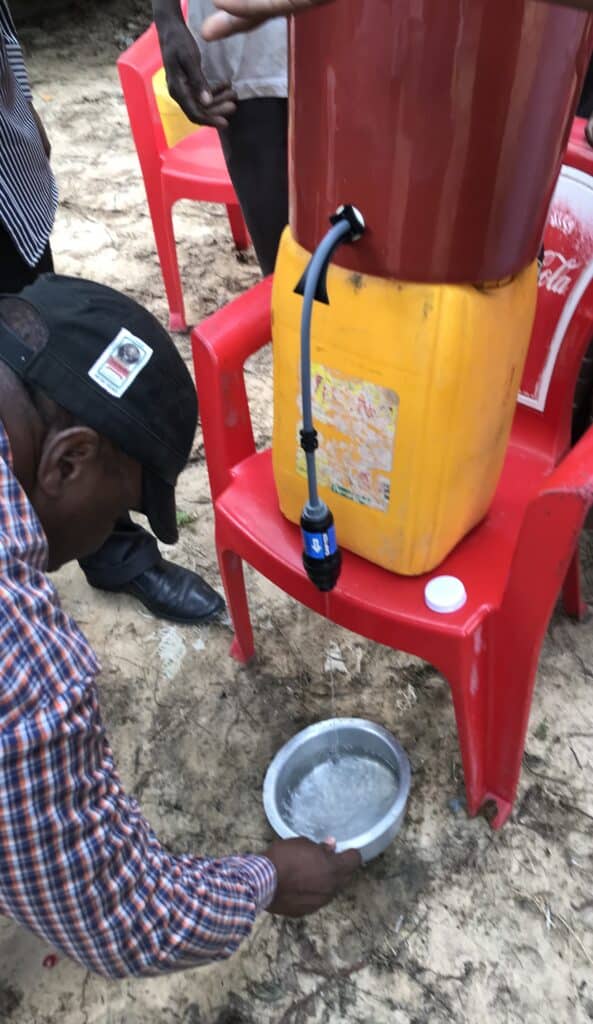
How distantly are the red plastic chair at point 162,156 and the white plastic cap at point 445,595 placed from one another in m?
1.50

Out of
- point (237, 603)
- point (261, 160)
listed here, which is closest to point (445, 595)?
point (237, 603)

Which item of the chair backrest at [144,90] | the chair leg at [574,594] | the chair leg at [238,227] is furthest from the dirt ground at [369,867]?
the chair leg at [238,227]

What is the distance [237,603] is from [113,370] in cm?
73

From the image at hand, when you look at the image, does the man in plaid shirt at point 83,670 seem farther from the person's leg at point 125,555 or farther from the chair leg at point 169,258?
the chair leg at point 169,258

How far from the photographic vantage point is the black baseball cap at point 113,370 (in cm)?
86

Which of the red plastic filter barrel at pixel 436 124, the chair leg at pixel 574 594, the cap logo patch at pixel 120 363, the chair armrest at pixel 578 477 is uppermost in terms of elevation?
the red plastic filter barrel at pixel 436 124

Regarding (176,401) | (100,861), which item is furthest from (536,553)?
(100,861)

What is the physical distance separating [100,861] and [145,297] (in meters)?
2.24

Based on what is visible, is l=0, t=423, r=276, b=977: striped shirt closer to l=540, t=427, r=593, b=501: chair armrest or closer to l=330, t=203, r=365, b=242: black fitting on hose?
l=330, t=203, r=365, b=242: black fitting on hose

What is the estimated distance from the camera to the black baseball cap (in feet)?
2.81

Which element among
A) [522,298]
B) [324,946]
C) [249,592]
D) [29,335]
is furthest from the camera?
[249,592]

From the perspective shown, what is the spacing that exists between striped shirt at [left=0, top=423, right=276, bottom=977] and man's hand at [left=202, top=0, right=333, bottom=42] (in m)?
0.47

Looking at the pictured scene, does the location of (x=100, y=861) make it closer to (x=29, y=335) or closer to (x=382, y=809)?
(x=29, y=335)

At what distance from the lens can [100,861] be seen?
2.42 ft
